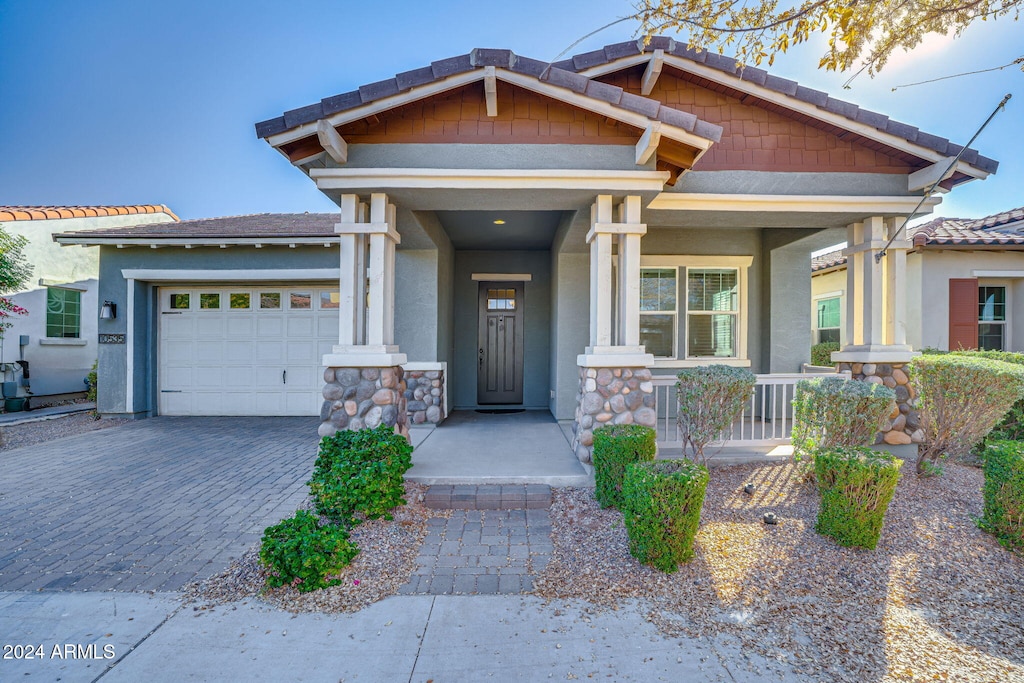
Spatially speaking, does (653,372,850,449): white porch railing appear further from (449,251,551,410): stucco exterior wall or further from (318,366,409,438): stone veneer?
(318,366,409,438): stone veneer

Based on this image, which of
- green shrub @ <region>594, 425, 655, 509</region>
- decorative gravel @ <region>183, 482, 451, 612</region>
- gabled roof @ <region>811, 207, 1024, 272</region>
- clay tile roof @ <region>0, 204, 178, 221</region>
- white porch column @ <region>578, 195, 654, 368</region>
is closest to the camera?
decorative gravel @ <region>183, 482, 451, 612</region>

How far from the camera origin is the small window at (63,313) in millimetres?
9977

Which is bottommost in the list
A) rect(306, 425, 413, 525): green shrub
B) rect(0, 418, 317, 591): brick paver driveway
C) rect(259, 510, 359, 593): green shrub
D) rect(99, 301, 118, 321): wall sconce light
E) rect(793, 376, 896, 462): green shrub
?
rect(0, 418, 317, 591): brick paver driveway

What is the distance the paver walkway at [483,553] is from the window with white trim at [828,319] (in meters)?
9.54

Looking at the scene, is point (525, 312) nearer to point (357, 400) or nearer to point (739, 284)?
point (739, 284)

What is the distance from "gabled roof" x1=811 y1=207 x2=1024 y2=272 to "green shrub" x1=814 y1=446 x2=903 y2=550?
558cm

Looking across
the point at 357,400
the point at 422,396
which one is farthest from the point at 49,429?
the point at 357,400

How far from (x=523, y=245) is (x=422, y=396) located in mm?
3104

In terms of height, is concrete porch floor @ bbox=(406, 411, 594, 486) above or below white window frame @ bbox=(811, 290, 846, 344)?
below

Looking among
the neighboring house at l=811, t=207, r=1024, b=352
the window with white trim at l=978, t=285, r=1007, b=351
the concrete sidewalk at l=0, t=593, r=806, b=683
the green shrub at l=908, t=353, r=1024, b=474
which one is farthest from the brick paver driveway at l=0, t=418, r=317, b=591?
the window with white trim at l=978, t=285, r=1007, b=351

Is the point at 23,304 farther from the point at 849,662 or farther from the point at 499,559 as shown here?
the point at 849,662

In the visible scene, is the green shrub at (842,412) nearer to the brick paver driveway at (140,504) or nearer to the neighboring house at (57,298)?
the brick paver driveway at (140,504)

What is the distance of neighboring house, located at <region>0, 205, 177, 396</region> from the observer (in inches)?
371

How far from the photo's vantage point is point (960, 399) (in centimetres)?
469
